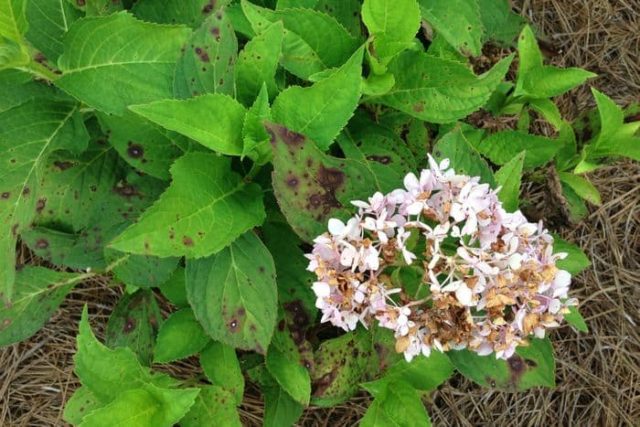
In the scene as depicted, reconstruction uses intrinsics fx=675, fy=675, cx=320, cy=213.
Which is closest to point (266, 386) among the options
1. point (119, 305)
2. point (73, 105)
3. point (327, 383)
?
point (327, 383)

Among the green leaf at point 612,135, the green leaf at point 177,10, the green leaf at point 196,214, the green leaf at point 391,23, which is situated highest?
the green leaf at point 391,23

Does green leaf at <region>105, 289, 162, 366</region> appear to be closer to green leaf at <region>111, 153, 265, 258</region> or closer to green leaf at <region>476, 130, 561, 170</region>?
green leaf at <region>111, 153, 265, 258</region>

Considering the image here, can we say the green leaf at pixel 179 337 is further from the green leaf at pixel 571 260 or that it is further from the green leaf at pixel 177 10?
the green leaf at pixel 571 260

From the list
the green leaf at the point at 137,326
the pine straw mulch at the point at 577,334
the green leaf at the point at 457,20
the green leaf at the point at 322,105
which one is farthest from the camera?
the pine straw mulch at the point at 577,334

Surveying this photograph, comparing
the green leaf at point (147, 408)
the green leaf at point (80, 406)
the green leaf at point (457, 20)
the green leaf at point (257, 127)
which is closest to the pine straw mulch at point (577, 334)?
the green leaf at point (80, 406)

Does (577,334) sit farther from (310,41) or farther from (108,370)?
(108,370)

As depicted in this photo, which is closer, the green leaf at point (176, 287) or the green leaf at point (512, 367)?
the green leaf at point (512, 367)
